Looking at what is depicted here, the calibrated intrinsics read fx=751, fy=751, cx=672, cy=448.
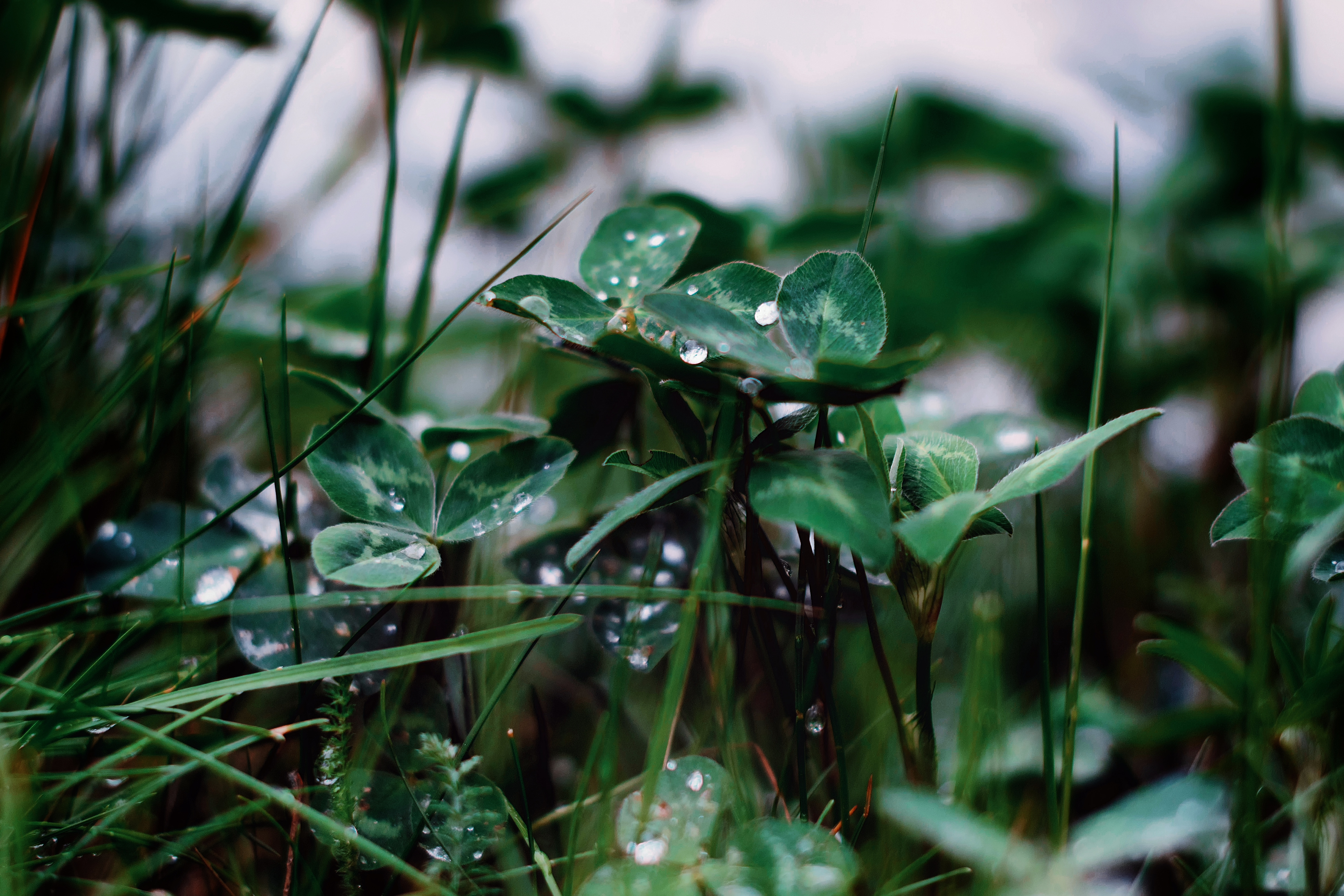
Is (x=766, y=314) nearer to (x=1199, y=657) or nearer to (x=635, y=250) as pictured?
(x=635, y=250)

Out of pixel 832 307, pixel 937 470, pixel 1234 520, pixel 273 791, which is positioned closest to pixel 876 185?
pixel 832 307

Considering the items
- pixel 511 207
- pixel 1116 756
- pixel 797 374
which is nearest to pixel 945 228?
pixel 511 207

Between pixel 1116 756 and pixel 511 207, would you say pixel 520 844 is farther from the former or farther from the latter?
pixel 511 207

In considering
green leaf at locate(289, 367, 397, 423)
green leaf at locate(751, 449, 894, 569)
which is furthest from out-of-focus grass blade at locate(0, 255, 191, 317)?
green leaf at locate(751, 449, 894, 569)

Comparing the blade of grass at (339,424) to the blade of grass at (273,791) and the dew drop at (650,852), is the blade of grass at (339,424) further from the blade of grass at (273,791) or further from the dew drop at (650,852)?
the dew drop at (650,852)

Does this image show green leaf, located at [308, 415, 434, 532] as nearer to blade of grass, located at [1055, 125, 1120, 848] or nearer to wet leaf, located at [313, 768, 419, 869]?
wet leaf, located at [313, 768, 419, 869]

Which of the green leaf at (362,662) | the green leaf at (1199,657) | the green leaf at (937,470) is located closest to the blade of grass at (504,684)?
the green leaf at (362,662)
